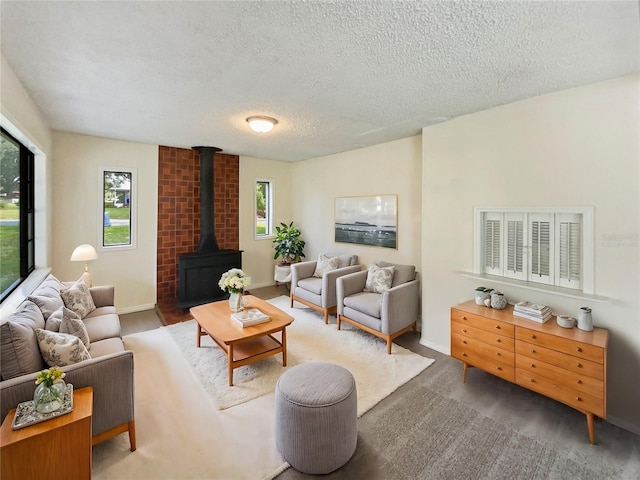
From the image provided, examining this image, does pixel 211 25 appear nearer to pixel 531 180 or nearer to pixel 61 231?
pixel 531 180

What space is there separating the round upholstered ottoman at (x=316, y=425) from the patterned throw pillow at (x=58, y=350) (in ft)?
4.43

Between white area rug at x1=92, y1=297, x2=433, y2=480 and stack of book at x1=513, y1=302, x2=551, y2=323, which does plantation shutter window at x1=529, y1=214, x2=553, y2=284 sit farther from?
white area rug at x1=92, y1=297, x2=433, y2=480

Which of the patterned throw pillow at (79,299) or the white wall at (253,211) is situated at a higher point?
the white wall at (253,211)

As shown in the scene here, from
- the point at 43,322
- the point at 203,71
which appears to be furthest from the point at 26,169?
the point at 203,71

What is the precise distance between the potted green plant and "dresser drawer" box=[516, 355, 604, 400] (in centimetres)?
417

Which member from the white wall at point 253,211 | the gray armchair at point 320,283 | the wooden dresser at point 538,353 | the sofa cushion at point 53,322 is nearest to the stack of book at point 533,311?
the wooden dresser at point 538,353

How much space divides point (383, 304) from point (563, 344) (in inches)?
62.7

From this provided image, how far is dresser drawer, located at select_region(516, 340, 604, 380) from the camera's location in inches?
80.0

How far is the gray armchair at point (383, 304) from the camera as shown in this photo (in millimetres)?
3339

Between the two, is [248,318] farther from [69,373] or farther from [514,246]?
[514,246]

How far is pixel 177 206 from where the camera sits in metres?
5.09

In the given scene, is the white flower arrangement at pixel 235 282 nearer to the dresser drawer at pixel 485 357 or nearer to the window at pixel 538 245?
the dresser drawer at pixel 485 357

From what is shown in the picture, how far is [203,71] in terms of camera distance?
2217 millimetres

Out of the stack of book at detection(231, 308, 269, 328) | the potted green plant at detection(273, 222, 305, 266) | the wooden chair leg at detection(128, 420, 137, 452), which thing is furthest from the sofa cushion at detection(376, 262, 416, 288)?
the wooden chair leg at detection(128, 420, 137, 452)
